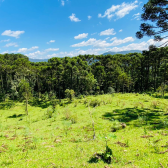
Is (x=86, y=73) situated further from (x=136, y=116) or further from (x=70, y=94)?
(x=136, y=116)

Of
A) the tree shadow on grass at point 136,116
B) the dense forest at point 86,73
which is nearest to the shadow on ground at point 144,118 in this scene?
the tree shadow on grass at point 136,116

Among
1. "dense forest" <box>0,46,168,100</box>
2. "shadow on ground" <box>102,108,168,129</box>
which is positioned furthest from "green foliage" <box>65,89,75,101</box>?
"shadow on ground" <box>102,108,168,129</box>

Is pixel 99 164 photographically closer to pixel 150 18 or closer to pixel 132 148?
pixel 132 148

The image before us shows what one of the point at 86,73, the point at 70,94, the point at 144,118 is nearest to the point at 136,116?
the point at 144,118

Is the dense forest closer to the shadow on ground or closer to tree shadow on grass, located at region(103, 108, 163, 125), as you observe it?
tree shadow on grass, located at region(103, 108, 163, 125)

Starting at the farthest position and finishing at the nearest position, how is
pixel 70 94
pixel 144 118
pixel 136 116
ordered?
pixel 70 94
pixel 136 116
pixel 144 118

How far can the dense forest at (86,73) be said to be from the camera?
40125 mm

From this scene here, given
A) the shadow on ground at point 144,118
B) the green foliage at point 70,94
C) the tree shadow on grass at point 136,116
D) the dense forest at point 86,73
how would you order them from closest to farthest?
the shadow on ground at point 144,118
the tree shadow on grass at point 136,116
the green foliage at point 70,94
the dense forest at point 86,73

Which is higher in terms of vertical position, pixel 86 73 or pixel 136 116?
pixel 86 73

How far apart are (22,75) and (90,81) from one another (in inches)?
912

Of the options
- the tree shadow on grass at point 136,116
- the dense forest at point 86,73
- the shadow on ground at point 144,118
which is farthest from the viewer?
the dense forest at point 86,73

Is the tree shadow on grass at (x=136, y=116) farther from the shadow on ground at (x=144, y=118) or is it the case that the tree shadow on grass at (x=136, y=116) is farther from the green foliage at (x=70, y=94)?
the green foliage at (x=70, y=94)

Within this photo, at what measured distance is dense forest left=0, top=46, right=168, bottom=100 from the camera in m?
40.1

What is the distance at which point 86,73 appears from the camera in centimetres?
4275
